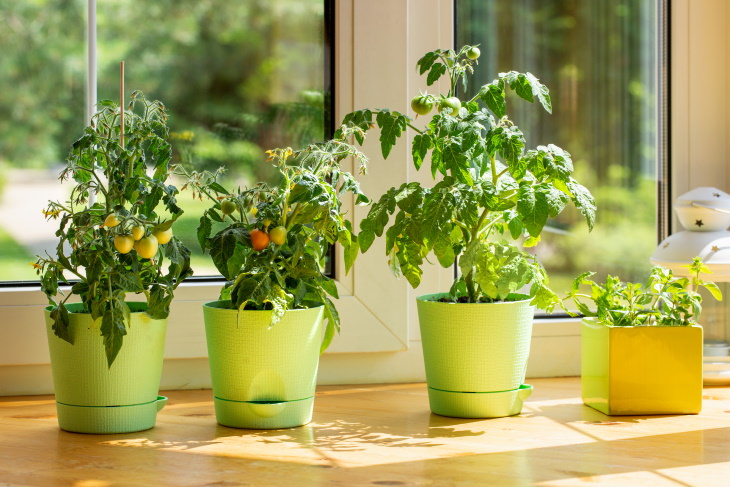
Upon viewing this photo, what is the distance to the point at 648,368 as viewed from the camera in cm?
185

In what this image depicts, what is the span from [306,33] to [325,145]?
1.73ft

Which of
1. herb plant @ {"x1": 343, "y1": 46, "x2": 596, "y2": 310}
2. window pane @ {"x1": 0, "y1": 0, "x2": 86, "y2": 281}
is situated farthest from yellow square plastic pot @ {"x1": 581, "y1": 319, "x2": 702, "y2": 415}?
window pane @ {"x1": 0, "y1": 0, "x2": 86, "y2": 281}

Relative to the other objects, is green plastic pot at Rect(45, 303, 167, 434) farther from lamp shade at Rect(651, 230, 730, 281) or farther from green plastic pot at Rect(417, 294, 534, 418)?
lamp shade at Rect(651, 230, 730, 281)

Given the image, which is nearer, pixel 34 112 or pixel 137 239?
Result: pixel 137 239

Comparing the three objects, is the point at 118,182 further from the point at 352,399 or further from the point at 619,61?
the point at 619,61

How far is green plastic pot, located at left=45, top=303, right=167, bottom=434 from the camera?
1.70 metres

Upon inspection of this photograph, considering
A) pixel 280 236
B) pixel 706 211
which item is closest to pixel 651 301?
pixel 706 211

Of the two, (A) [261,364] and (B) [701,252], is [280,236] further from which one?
(B) [701,252]

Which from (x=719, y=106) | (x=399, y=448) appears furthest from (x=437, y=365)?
(x=719, y=106)

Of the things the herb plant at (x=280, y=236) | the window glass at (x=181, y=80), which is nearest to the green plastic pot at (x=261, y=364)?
the herb plant at (x=280, y=236)

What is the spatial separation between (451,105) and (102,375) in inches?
31.4

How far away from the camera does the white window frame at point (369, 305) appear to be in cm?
207

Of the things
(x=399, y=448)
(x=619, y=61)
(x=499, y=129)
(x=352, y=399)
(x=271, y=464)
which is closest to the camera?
(x=271, y=464)

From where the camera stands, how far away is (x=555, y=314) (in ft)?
7.68
